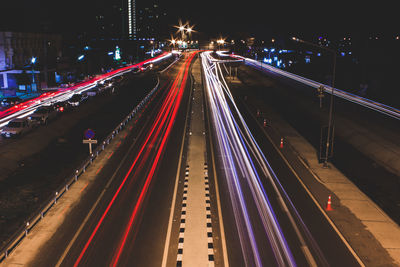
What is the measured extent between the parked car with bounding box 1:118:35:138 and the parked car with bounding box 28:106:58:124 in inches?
75.7

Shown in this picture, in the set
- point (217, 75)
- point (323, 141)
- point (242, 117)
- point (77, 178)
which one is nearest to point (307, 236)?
point (323, 141)

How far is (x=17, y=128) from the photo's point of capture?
92.3ft

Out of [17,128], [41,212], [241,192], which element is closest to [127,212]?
[41,212]

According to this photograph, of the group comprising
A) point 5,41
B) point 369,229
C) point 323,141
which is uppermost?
point 5,41

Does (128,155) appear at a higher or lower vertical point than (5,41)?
lower

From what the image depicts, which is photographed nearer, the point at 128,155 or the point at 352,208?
the point at 352,208

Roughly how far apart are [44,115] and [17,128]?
14.1 ft

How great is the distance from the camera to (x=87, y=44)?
8194 centimetres

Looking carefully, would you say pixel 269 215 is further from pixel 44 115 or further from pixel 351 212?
pixel 44 115

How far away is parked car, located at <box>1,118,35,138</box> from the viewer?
27.7 metres

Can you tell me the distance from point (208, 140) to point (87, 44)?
6339 cm

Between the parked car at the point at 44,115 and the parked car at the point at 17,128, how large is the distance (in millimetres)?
1922

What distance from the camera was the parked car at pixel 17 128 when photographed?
2767 centimetres

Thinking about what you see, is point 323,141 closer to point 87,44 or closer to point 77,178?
point 77,178
